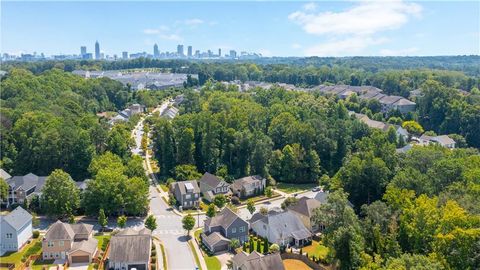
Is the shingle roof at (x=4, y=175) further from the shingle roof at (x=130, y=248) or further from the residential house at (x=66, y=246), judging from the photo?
the shingle roof at (x=130, y=248)

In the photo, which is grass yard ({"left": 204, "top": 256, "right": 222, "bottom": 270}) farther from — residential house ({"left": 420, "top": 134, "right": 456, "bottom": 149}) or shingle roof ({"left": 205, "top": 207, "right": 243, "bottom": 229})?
residential house ({"left": 420, "top": 134, "right": 456, "bottom": 149})

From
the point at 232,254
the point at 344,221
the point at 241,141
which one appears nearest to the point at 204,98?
the point at 241,141

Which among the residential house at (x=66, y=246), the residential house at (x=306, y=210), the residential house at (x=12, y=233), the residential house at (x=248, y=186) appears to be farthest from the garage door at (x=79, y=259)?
the residential house at (x=248, y=186)

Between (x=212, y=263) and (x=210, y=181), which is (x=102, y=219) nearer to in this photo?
(x=212, y=263)

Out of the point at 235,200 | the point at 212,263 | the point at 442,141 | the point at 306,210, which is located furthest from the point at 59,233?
the point at 442,141

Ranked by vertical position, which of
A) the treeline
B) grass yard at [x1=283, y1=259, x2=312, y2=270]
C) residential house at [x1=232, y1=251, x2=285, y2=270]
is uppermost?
the treeline

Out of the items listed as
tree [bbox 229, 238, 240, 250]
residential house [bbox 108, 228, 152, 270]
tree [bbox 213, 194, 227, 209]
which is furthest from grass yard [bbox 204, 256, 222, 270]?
tree [bbox 213, 194, 227, 209]

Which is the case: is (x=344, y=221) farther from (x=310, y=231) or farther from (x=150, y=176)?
(x=150, y=176)
